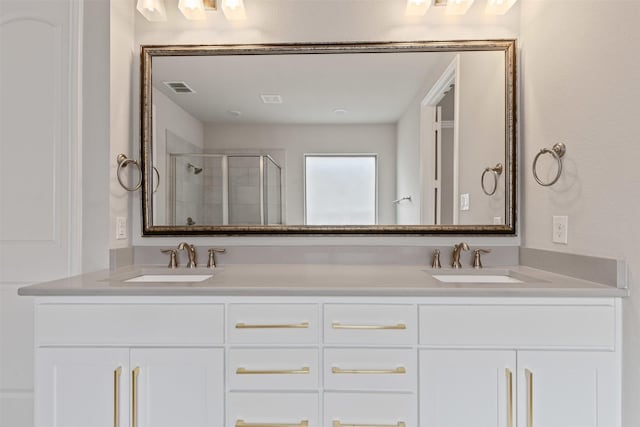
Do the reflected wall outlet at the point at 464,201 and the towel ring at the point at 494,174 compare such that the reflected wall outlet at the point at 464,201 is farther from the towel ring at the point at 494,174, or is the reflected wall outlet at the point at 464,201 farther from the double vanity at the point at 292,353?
the double vanity at the point at 292,353

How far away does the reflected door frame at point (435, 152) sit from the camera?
2021mm

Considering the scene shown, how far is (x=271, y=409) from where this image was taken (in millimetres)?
1430

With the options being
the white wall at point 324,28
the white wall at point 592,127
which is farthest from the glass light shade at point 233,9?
the white wall at point 592,127

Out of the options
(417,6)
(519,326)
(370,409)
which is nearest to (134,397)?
(370,409)

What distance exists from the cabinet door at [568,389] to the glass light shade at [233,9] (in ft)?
6.36

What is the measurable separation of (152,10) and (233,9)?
0.39m

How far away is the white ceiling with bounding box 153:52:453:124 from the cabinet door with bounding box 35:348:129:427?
1221 mm

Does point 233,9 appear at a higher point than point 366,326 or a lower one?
higher

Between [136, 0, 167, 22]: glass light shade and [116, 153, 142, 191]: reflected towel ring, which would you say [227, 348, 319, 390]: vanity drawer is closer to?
[116, 153, 142, 191]: reflected towel ring

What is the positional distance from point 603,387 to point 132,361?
163cm

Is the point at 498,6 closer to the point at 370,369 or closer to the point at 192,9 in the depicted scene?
the point at 192,9

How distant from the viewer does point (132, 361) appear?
144 cm

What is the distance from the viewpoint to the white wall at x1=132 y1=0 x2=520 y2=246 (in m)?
2.04

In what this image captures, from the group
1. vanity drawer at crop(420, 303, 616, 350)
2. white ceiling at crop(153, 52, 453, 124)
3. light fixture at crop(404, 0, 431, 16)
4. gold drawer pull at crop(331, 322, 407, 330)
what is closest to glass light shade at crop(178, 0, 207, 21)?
white ceiling at crop(153, 52, 453, 124)
